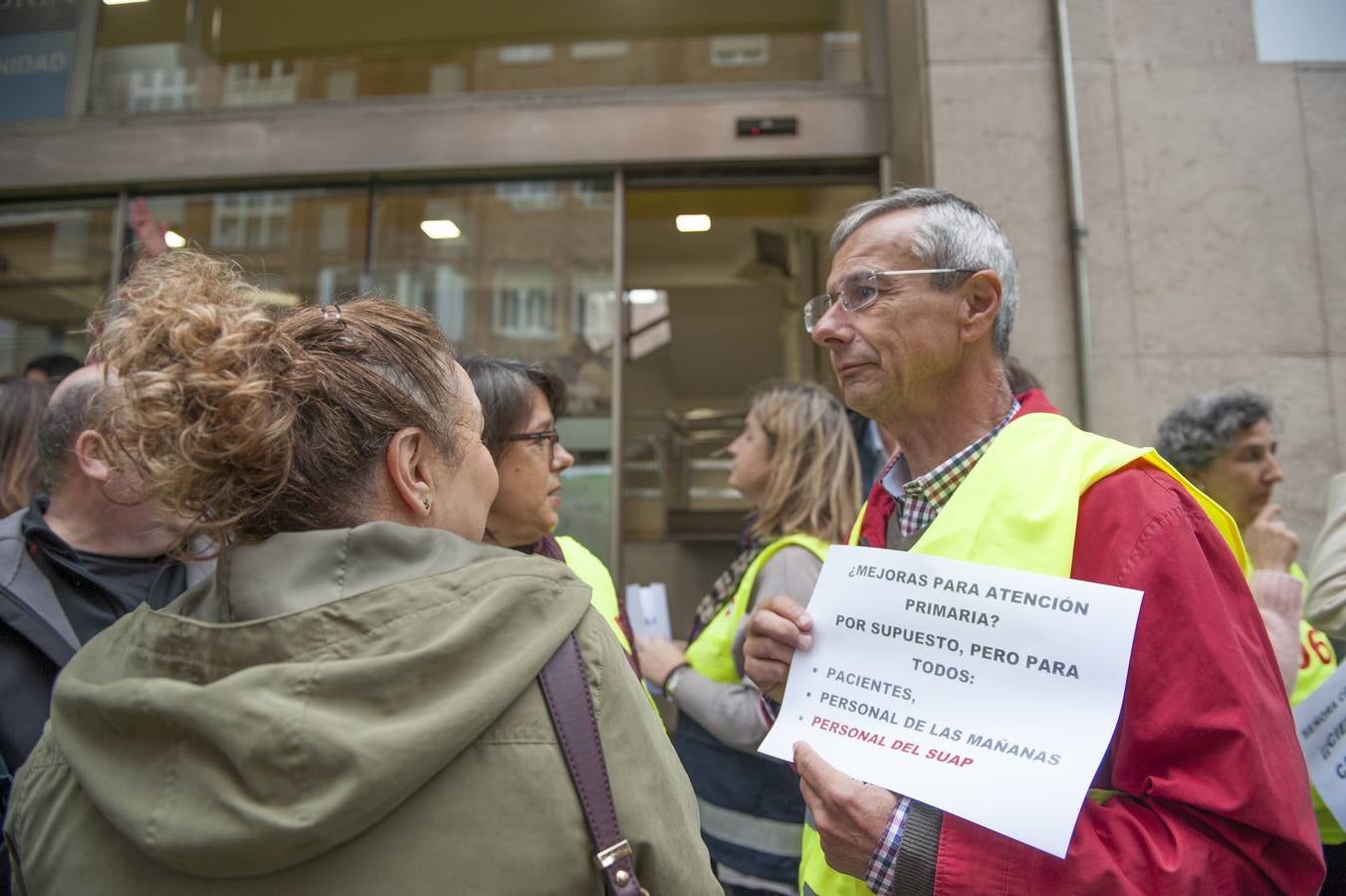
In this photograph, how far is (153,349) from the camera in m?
1.15

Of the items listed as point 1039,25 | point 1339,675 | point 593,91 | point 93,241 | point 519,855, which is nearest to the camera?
point 519,855

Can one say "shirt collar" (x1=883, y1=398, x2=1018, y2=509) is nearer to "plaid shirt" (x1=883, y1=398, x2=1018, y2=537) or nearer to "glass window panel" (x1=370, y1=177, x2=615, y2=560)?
"plaid shirt" (x1=883, y1=398, x2=1018, y2=537)

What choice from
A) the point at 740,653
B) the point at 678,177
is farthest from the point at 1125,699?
the point at 678,177

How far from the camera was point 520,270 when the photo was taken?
613cm

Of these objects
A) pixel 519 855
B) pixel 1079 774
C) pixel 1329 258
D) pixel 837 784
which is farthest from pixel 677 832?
pixel 1329 258

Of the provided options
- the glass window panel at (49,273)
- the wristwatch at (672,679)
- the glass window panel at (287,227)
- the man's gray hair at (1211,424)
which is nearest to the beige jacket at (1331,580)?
the man's gray hair at (1211,424)

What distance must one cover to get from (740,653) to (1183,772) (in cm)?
131

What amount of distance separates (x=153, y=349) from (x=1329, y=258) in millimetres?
5102

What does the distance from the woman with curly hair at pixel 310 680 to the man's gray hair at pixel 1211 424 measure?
2835 millimetres

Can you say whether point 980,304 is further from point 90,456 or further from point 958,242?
point 90,456

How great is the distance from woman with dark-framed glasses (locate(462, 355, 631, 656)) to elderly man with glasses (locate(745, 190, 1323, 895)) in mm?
931

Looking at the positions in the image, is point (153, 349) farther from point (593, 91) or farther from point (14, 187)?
point (14, 187)

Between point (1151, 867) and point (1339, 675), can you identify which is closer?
point (1151, 867)

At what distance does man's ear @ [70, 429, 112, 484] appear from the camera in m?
2.23
